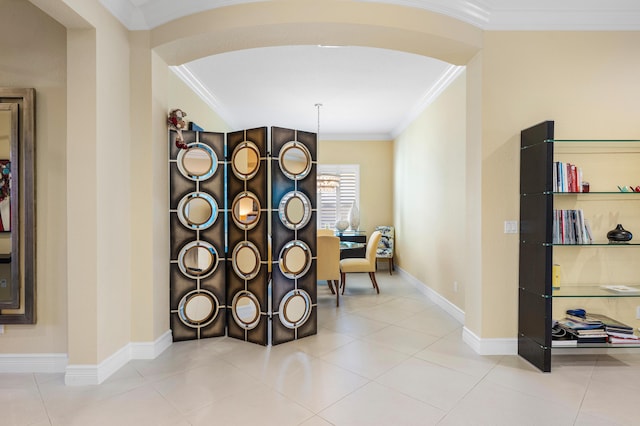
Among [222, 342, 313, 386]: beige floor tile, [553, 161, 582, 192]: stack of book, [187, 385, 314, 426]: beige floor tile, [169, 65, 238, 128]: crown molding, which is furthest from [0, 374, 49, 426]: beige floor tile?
[553, 161, 582, 192]: stack of book

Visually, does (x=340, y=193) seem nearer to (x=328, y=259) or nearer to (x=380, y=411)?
(x=328, y=259)

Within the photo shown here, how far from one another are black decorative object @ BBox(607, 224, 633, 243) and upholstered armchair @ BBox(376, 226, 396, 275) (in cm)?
418

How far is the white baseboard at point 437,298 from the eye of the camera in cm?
406

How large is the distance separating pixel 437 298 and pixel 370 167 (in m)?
3.64

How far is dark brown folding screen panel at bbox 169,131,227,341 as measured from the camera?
133 inches

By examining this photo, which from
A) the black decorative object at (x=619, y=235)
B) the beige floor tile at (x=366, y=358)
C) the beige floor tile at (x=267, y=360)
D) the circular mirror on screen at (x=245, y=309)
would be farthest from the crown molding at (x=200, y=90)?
the black decorative object at (x=619, y=235)

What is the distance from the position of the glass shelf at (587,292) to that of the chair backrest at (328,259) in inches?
98.0

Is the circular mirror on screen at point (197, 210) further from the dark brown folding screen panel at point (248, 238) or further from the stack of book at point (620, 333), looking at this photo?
the stack of book at point (620, 333)

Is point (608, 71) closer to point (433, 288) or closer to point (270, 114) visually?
point (433, 288)

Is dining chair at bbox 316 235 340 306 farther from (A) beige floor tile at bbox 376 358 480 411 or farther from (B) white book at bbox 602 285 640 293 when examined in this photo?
(B) white book at bbox 602 285 640 293

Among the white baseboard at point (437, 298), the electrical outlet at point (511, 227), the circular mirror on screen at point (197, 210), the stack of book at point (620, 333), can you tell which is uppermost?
the circular mirror on screen at point (197, 210)

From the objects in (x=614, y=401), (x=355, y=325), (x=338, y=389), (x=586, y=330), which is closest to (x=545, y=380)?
(x=614, y=401)

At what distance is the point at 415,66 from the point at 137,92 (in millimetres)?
2962

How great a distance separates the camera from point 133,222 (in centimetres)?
304
